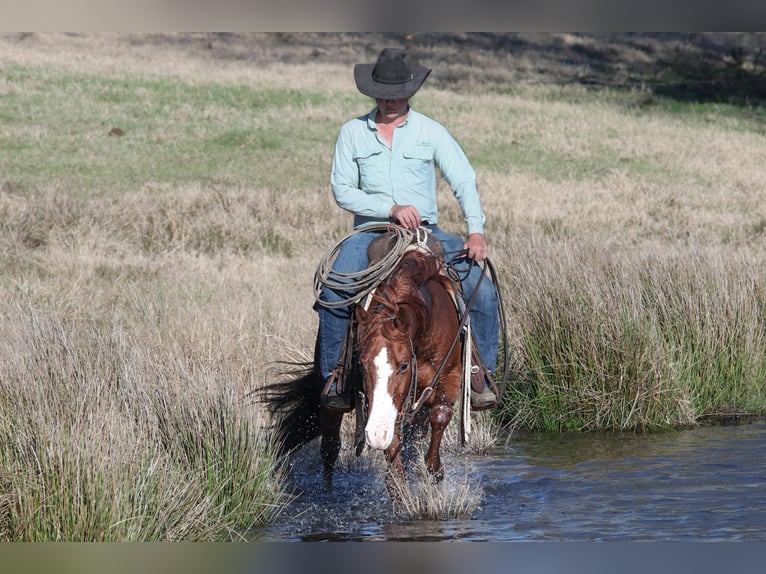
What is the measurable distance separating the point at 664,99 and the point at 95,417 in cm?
3407

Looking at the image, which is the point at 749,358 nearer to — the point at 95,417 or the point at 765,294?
the point at 765,294

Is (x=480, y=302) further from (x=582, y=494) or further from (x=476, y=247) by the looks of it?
(x=582, y=494)

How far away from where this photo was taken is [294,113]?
98.3 ft

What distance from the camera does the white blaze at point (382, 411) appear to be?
5641 millimetres

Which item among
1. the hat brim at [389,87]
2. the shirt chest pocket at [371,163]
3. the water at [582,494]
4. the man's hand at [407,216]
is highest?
the hat brim at [389,87]

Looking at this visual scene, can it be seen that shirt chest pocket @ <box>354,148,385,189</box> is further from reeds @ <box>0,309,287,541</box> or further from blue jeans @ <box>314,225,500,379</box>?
reeds @ <box>0,309,287,541</box>

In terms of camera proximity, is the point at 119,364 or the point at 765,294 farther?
the point at 765,294

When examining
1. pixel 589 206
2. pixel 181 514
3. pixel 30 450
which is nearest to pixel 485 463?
pixel 181 514

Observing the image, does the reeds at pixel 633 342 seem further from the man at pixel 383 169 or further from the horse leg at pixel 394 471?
the horse leg at pixel 394 471

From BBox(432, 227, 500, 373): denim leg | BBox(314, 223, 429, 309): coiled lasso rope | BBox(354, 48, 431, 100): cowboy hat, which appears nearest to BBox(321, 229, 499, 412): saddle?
BBox(314, 223, 429, 309): coiled lasso rope

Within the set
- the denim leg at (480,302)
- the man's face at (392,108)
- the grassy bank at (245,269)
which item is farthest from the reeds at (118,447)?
the man's face at (392,108)

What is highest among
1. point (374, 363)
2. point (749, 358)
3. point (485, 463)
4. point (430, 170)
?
point (430, 170)

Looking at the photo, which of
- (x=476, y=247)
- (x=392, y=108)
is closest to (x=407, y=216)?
(x=476, y=247)

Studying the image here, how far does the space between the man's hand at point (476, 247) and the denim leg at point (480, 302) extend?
0.38ft
